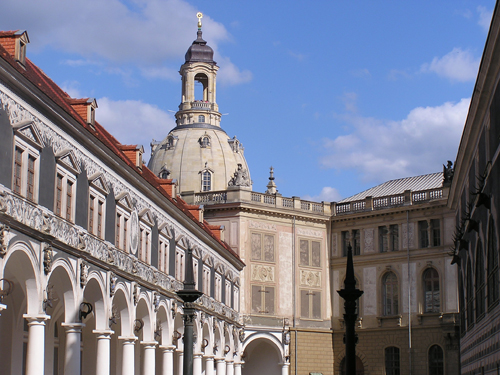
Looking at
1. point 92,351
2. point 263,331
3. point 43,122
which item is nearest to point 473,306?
point 92,351

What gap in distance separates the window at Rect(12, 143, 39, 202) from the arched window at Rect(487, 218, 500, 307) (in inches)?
574

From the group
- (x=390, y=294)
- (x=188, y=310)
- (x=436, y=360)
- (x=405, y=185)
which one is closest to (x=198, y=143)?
(x=405, y=185)

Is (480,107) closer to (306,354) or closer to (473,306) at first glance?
(473,306)

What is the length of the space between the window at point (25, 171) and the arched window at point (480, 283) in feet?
57.1

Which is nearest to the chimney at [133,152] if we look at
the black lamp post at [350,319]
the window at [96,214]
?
the window at [96,214]

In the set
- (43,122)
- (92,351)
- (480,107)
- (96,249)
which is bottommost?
(92,351)

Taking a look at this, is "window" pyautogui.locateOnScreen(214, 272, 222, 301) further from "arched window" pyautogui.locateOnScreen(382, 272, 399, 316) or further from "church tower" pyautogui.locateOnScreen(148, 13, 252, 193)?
"church tower" pyautogui.locateOnScreen(148, 13, 252, 193)

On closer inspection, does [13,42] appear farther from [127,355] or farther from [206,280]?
[206,280]

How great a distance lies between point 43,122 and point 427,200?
41.6m

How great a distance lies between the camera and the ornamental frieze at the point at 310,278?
219ft

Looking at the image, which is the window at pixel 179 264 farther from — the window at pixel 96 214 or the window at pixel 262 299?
the window at pixel 262 299

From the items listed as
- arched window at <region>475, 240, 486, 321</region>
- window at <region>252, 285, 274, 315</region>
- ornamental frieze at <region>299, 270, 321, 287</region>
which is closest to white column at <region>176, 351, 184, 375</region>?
arched window at <region>475, 240, 486, 321</region>

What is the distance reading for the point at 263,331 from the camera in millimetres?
64375

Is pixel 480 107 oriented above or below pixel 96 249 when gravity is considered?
above
